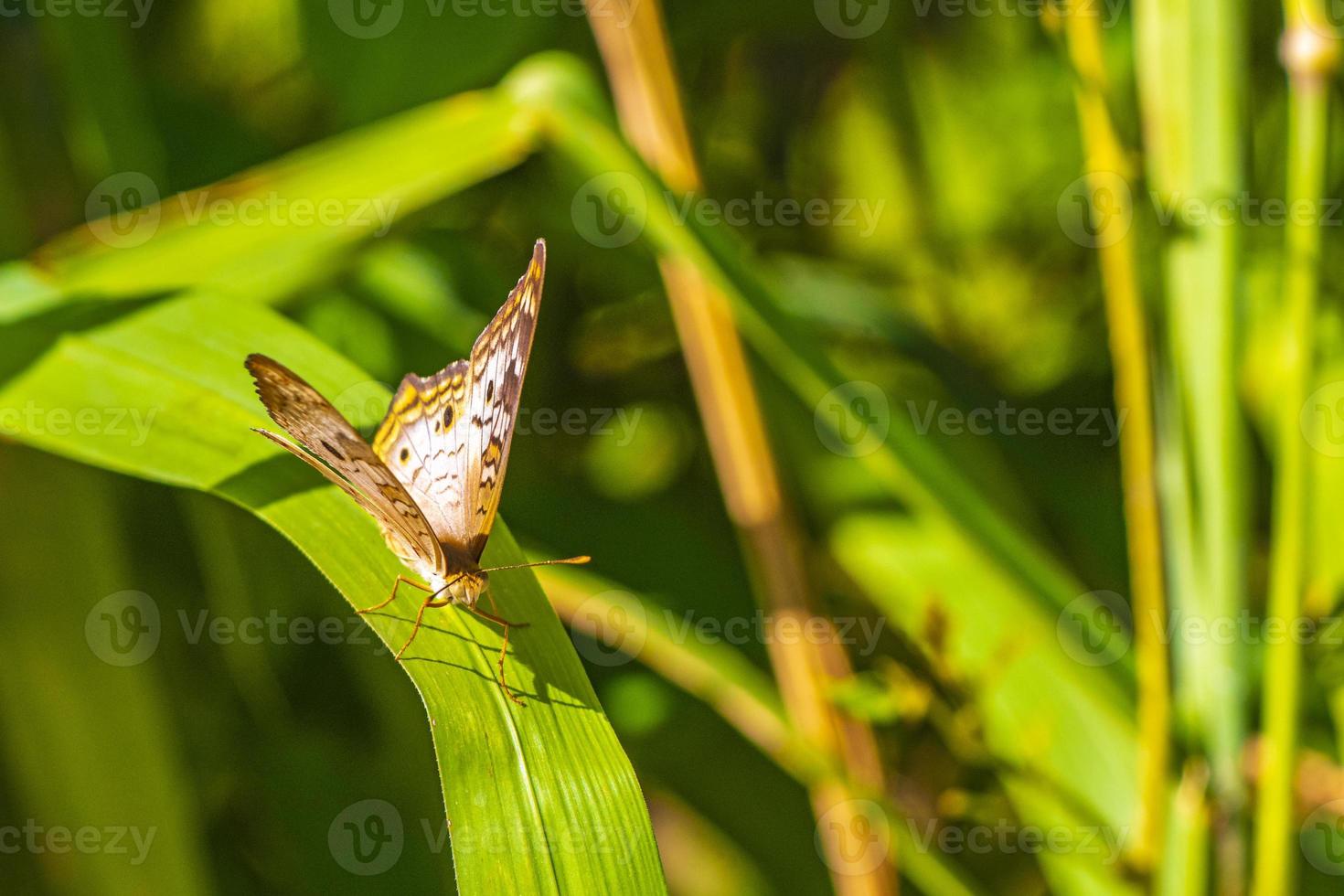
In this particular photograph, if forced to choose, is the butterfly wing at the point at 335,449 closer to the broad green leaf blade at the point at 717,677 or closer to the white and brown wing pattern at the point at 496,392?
the white and brown wing pattern at the point at 496,392

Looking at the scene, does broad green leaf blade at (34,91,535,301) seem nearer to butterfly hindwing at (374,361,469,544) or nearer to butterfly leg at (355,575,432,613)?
butterfly hindwing at (374,361,469,544)

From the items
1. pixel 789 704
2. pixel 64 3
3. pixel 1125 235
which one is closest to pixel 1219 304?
pixel 1125 235

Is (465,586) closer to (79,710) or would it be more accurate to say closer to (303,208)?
(303,208)

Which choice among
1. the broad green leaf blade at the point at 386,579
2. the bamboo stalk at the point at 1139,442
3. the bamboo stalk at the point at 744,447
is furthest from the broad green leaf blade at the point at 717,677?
the broad green leaf blade at the point at 386,579

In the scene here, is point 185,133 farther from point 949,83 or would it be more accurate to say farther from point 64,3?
point 949,83

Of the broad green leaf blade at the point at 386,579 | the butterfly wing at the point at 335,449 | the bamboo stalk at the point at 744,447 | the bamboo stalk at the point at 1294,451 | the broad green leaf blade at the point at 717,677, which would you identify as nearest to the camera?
the broad green leaf blade at the point at 386,579

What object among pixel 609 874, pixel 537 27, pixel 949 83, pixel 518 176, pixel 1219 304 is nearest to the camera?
pixel 609 874
